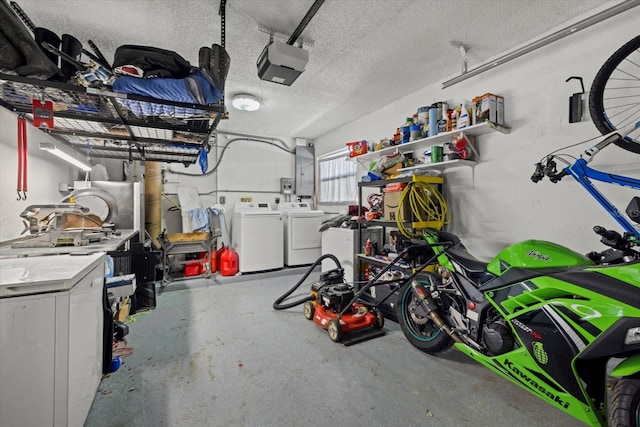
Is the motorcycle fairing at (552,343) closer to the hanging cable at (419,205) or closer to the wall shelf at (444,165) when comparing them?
the hanging cable at (419,205)

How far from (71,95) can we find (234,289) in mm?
2619

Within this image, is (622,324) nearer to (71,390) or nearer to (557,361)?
(557,361)

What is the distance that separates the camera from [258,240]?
4.29 metres

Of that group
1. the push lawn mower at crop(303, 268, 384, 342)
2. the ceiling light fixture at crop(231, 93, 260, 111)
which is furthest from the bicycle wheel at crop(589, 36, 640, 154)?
the ceiling light fixture at crop(231, 93, 260, 111)

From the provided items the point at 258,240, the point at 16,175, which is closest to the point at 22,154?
the point at 16,175

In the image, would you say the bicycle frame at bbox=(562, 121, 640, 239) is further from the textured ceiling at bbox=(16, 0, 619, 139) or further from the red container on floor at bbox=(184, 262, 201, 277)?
the red container on floor at bbox=(184, 262, 201, 277)

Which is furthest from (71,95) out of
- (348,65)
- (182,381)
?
(348,65)

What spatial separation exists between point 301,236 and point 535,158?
10.8ft

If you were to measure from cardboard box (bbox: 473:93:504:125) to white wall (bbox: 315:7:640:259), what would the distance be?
0.09 m

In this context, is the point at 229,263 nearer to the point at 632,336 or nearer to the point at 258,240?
the point at 258,240

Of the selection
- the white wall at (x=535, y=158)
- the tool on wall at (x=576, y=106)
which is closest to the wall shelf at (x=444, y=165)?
the white wall at (x=535, y=158)

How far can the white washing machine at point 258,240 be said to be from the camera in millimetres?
4215

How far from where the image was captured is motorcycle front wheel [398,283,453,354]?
1914 mm

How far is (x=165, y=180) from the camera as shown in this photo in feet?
15.0
